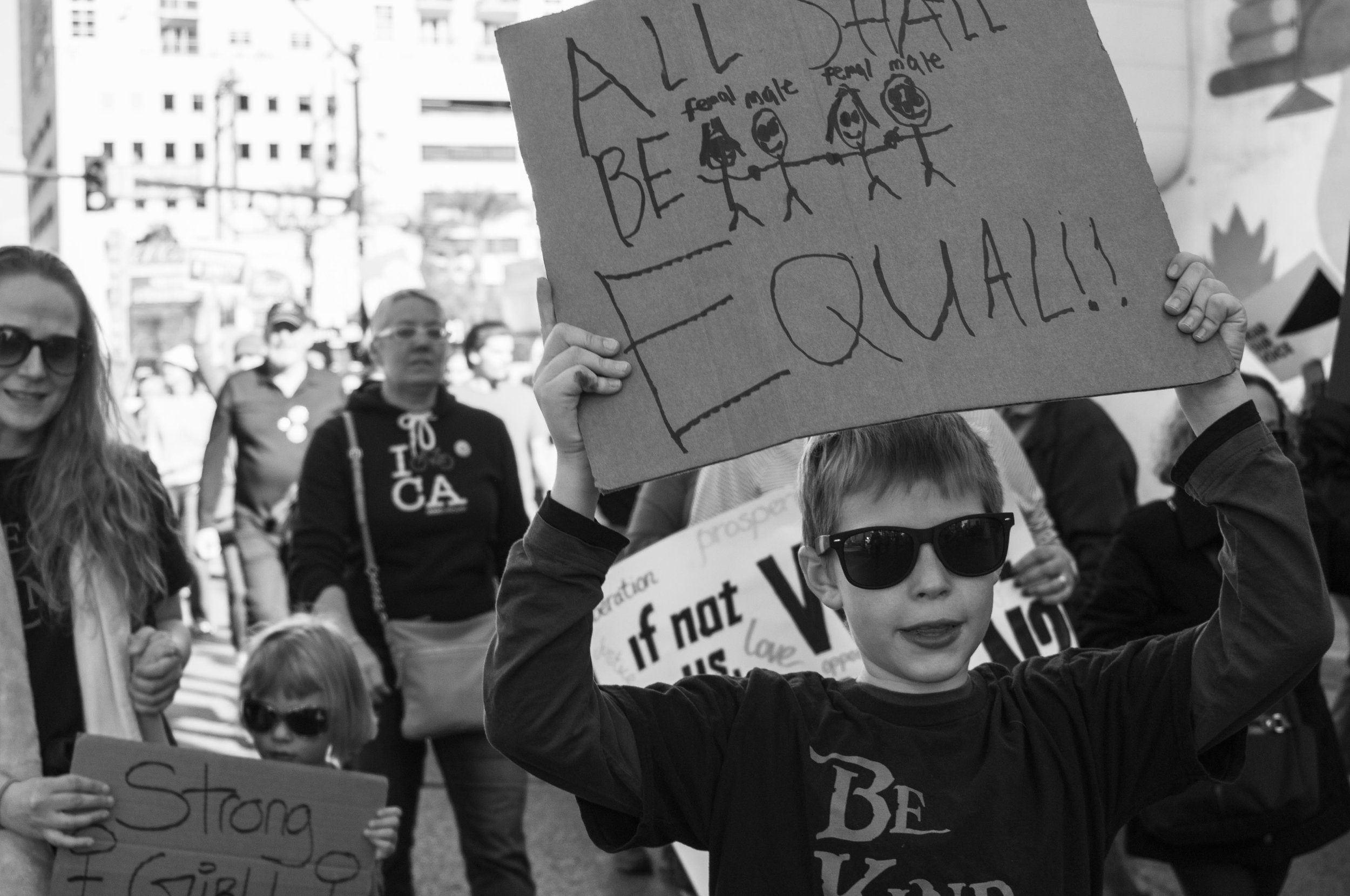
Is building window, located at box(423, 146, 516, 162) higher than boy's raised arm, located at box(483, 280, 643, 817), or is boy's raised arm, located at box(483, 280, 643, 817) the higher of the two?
building window, located at box(423, 146, 516, 162)

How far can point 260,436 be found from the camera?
8547 mm

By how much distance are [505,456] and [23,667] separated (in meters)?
2.23

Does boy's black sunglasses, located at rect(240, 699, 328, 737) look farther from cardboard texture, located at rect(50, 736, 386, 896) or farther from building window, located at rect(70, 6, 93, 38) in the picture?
building window, located at rect(70, 6, 93, 38)

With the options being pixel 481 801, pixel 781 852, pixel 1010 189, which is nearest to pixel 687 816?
pixel 781 852

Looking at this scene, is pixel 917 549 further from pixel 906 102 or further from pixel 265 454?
pixel 265 454

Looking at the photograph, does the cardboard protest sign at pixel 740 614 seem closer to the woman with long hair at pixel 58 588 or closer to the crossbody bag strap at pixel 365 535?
the crossbody bag strap at pixel 365 535

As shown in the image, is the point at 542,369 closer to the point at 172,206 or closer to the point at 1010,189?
the point at 1010,189

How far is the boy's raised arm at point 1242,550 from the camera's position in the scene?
200cm

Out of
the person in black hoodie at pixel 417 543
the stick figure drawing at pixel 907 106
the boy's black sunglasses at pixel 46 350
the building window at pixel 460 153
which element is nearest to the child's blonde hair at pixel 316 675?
the person in black hoodie at pixel 417 543

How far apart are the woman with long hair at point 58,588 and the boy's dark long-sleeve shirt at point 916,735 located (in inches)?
54.8

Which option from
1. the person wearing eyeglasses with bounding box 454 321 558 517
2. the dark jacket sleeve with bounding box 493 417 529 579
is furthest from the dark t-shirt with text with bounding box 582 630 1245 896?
the person wearing eyeglasses with bounding box 454 321 558 517

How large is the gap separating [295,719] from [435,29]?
48.3m

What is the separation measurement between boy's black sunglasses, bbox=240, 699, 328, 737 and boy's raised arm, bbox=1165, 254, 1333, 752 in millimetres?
2535

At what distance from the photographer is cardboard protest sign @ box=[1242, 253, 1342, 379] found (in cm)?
765
